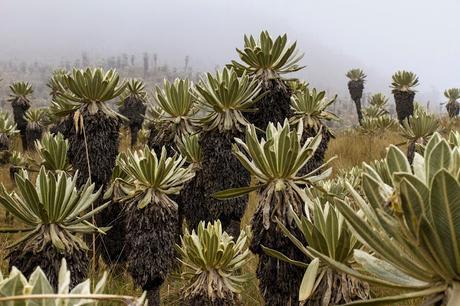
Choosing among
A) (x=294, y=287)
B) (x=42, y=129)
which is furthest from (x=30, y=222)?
(x=42, y=129)

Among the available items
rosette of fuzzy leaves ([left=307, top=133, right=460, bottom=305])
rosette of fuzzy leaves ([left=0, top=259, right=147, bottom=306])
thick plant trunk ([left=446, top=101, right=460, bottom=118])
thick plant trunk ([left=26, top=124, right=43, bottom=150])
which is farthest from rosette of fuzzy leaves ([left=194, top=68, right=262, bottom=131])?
thick plant trunk ([left=446, top=101, right=460, bottom=118])

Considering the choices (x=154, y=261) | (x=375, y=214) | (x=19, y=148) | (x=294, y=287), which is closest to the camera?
(x=375, y=214)

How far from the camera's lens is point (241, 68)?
3803 millimetres

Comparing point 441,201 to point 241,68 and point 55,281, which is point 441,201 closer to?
point 55,281

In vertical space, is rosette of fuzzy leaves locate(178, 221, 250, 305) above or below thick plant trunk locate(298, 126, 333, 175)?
below

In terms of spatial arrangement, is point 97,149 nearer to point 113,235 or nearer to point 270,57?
point 113,235

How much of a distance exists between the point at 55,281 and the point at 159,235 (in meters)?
0.75

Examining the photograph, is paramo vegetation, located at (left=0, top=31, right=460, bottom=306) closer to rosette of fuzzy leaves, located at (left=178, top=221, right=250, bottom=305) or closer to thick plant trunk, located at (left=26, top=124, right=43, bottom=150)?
rosette of fuzzy leaves, located at (left=178, top=221, right=250, bottom=305)

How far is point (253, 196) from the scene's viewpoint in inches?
305

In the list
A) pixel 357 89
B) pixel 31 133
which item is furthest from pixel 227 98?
pixel 357 89

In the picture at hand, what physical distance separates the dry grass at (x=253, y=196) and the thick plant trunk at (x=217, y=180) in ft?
2.39

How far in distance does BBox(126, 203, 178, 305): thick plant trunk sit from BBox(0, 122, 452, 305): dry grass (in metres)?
0.96

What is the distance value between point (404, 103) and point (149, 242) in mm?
8691

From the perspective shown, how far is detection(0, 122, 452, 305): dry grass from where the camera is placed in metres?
4.15
